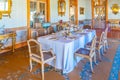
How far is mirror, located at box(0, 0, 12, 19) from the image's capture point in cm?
497

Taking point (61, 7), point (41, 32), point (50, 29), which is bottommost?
point (41, 32)

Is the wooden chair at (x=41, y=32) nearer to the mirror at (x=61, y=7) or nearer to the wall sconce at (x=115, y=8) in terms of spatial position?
the mirror at (x=61, y=7)

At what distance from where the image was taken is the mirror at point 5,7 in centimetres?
497

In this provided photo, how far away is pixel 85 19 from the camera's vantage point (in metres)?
12.6

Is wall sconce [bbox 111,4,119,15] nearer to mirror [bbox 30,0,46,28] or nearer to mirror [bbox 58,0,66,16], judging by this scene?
mirror [bbox 58,0,66,16]

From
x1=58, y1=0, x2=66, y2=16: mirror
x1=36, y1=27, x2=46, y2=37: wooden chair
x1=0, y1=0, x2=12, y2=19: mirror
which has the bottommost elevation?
x1=36, y1=27, x2=46, y2=37: wooden chair

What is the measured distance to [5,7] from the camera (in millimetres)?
5109

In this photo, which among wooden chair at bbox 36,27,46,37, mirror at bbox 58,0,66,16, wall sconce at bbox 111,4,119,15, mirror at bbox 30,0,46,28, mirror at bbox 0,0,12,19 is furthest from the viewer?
wall sconce at bbox 111,4,119,15

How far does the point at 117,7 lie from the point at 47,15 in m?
6.55

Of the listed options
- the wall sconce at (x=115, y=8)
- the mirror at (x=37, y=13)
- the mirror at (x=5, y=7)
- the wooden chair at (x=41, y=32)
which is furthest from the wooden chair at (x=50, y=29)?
the wall sconce at (x=115, y=8)

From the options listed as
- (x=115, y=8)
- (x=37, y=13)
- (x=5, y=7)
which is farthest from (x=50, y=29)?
(x=115, y=8)

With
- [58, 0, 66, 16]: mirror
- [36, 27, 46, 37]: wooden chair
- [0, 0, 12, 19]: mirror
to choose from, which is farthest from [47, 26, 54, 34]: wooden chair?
[58, 0, 66, 16]: mirror

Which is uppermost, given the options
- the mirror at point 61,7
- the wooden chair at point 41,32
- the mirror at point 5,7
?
the mirror at point 61,7

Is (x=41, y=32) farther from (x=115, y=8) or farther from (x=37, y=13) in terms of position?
(x=115, y=8)
